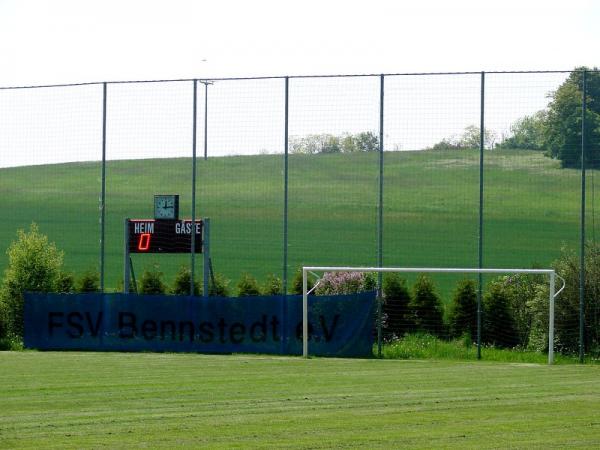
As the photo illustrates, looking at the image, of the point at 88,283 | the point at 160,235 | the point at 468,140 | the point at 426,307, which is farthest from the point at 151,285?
the point at 468,140

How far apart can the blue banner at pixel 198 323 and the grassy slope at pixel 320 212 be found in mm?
12166

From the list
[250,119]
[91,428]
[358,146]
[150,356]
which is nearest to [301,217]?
[358,146]

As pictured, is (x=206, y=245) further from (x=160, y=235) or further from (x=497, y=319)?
(x=497, y=319)

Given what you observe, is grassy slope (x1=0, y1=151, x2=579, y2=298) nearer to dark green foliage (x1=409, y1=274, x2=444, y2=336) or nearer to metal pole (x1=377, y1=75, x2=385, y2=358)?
dark green foliage (x1=409, y1=274, x2=444, y2=336)

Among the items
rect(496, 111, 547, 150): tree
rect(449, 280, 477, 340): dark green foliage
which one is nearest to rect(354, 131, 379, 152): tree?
rect(496, 111, 547, 150): tree

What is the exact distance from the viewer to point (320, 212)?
151 ft

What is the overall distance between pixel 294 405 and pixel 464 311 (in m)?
13.7

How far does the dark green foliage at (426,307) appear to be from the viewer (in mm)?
28734

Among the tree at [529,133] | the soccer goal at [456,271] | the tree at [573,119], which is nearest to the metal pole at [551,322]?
the soccer goal at [456,271]

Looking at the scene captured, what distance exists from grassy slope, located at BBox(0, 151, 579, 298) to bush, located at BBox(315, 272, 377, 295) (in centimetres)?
1002

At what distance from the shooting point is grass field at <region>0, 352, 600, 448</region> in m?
12.5

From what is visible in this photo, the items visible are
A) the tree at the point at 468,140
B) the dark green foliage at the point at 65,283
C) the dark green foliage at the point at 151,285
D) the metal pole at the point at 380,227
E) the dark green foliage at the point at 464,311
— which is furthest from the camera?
Answer: the dark green foliage at the point at 151,285

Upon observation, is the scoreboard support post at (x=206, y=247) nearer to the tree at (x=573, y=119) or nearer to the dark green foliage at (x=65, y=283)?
the dark green foliage at (x=65, y=283)

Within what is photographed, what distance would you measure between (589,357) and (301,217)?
22.3 metres
